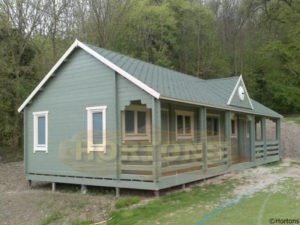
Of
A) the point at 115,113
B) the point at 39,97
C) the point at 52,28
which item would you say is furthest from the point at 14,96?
the point at 115,113

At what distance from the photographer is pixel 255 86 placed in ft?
120

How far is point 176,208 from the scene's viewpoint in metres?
7.70

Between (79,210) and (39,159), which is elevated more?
(39,159)

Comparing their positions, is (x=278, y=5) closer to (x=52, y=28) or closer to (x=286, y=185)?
(x=52, y=28)

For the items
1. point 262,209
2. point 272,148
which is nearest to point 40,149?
point 262,209

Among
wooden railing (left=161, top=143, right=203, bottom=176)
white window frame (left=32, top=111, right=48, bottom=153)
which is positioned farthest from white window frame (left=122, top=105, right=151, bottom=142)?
white window frame (left=32, top=111, right=48, bottom=153)

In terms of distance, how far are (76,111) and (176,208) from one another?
5249 mm

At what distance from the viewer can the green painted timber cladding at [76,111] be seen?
32.1 feet

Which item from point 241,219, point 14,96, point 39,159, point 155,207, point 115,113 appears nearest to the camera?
point 241,219

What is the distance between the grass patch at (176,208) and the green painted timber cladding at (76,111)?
81.5 inches

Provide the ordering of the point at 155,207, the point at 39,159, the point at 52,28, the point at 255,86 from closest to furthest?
the point at 155,207 → the point at 39,159 → the point at 52,28 → the point at 255,86

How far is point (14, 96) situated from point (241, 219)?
18.5 meters

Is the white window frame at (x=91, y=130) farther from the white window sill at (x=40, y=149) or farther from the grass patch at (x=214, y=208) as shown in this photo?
the grass patch at (x=214, y=208)

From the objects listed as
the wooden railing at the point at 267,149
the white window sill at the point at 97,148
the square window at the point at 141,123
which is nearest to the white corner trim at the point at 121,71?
the square window at the point at 141,123
